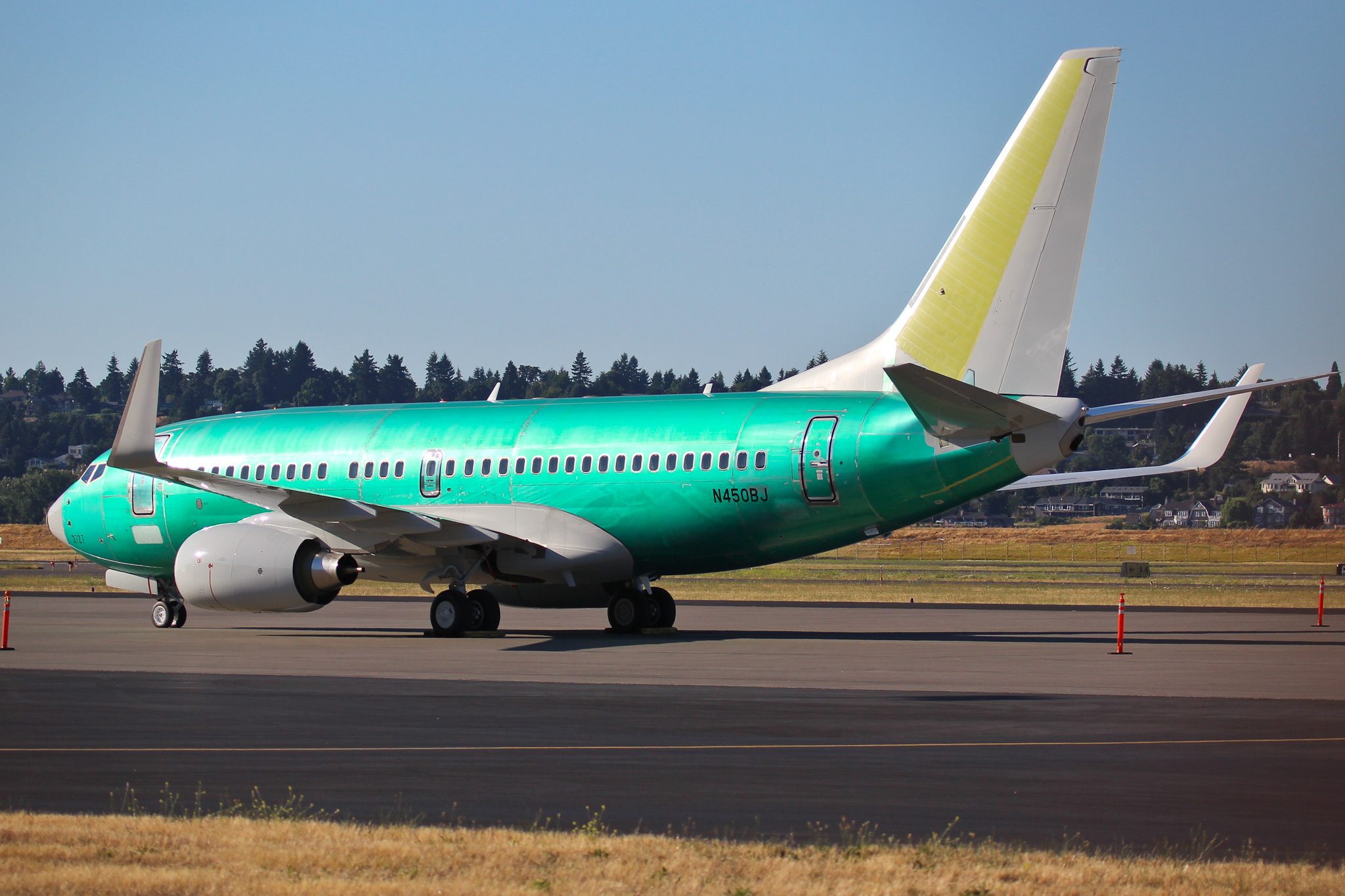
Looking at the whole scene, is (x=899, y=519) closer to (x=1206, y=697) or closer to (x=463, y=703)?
(x=1206, y=697)

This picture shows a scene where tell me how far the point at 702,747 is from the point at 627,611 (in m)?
16.7

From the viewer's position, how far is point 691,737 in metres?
14.9

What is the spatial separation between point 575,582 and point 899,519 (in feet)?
22.8

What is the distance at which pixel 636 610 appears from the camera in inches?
1212

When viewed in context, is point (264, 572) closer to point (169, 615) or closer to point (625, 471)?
point (169, 615)

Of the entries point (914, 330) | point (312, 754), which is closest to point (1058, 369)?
point (914, 330)

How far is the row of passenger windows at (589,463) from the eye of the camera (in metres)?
28.6

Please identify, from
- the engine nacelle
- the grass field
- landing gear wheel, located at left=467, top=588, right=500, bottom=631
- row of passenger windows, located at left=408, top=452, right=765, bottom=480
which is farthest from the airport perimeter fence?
→ the engine nacelle

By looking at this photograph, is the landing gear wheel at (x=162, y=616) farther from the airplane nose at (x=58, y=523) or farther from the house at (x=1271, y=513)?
the house at (x=1271, y=513)

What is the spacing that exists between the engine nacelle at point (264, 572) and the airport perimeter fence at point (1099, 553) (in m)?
66.9

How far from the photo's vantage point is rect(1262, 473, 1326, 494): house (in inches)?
4385

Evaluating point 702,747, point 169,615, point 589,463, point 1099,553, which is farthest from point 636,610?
point 1099,553

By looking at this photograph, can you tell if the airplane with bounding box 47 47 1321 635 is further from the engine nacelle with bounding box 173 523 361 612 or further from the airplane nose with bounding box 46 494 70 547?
the airplane nose with bounding box 46 494 70 547

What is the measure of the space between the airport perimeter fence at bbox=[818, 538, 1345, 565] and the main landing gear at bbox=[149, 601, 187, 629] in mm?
64883
